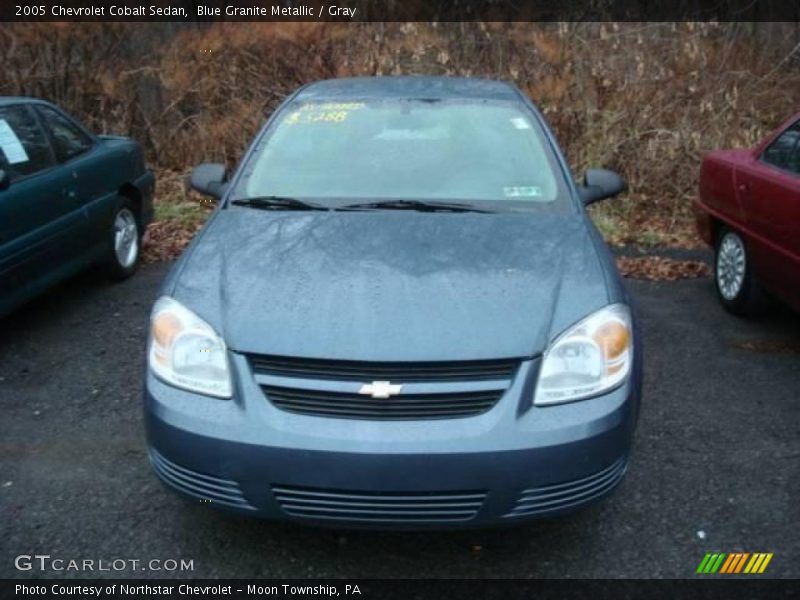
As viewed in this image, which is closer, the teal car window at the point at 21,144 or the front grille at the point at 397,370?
the front grille at the point at 397,370

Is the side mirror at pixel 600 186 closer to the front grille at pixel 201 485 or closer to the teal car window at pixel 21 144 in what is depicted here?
the front grille at pixel 201 485

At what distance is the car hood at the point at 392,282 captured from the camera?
2.59 metres

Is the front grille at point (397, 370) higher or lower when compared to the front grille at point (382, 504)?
higher

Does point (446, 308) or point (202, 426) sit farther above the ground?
point (446, 308)

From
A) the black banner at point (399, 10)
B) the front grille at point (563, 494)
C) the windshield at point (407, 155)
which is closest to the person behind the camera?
the front grille at point (563, 494)

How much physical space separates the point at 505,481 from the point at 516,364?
14.4 inches

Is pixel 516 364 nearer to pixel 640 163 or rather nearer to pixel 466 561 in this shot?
pixel 466 561

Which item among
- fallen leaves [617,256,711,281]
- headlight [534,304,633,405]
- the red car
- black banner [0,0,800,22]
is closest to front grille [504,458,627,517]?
headlight [534,304,633,405]

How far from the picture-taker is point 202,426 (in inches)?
100

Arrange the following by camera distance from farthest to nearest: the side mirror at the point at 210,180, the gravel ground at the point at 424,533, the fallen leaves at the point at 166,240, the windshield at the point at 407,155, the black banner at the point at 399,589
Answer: the fallen leaves at the point at 166,240 < the side mirror at the point at 210,180 < the windshield at the point at 407,155 < the gravel ground at the point at 424,533 < the black banner at the point at 399,589

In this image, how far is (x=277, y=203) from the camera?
3555 millimetres

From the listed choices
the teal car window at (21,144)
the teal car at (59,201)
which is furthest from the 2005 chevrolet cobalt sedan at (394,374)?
the teal car window at (21,144)

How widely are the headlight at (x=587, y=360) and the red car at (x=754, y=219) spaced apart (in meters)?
2.33

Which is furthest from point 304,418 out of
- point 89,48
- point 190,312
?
point 89,48
